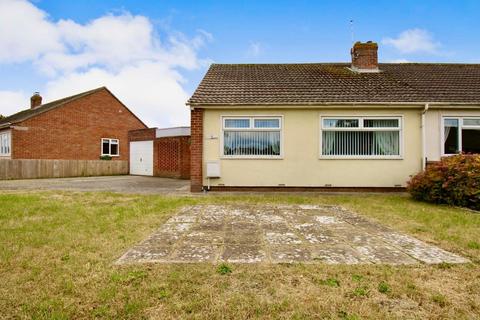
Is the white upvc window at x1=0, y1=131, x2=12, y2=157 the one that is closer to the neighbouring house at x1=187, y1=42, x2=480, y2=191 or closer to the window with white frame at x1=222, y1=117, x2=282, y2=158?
the neighbouring house at x1=187, y1=42, x2=480, y2=191

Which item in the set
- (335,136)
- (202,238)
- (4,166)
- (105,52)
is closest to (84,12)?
(105,52)

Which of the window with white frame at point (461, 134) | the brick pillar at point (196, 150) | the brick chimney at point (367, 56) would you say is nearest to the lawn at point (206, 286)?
the brick pillar at point (196, 150)

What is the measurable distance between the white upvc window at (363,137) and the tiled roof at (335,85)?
74cm

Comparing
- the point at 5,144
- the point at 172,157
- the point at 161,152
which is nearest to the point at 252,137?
the point at 172,157

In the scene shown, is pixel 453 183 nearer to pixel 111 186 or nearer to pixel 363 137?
pixel 363 137

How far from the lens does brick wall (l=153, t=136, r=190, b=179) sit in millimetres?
18016

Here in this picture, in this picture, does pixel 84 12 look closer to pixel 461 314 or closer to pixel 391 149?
pixel 391 149

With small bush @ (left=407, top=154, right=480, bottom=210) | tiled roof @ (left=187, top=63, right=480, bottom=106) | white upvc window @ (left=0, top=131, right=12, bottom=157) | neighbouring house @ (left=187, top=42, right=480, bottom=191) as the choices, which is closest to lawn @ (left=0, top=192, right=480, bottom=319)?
small bush @ (left=407, top=154, right=480, bottom=210)

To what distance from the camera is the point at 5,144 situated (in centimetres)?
2200

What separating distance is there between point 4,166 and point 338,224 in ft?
64.4

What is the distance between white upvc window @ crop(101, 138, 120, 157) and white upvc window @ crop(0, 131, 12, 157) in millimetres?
6265

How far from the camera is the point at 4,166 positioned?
17.0m

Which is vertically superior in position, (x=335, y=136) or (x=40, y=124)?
(x=40, y=124)

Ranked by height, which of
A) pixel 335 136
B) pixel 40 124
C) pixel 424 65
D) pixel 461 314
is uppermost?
pixel 424 65
